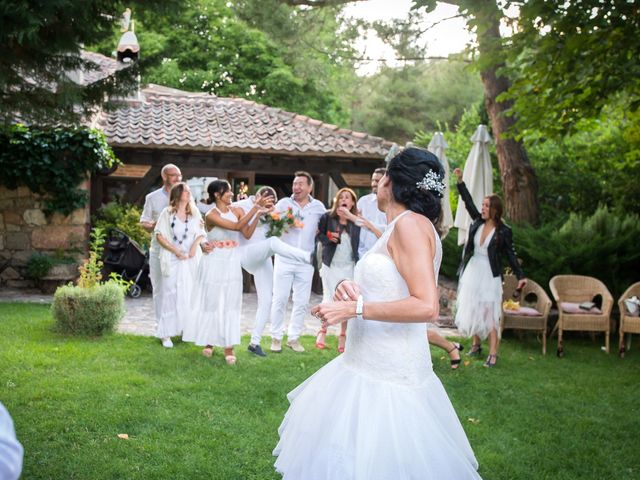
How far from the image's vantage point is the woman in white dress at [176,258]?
26.3 ft

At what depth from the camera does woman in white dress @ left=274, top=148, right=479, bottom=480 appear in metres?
2.66

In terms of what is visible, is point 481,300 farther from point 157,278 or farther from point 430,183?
point 430,183

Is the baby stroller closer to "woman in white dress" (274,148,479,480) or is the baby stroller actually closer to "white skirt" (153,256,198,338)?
"white skirt" (153,256,198,338)

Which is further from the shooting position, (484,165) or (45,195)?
(45,195)

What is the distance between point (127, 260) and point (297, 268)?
16.9 ft

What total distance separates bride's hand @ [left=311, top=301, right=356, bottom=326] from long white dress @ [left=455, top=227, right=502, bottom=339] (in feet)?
18.1

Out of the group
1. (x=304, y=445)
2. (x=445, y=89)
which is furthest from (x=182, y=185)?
(x=445, y=89)

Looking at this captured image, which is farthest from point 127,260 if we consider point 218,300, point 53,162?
point 218,300

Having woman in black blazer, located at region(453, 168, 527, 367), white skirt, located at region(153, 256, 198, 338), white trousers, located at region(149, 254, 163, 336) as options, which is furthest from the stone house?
woman in black blazer, located at region(453, 168, 527, 367)

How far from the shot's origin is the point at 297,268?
8180 mm

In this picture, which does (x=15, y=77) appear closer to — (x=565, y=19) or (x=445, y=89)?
(x=565, y=19)

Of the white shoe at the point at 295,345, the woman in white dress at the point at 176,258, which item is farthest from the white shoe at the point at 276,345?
the woman in white dress at the point at 176,258

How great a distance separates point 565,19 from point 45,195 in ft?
31.2

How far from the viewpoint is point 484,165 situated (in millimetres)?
9656
